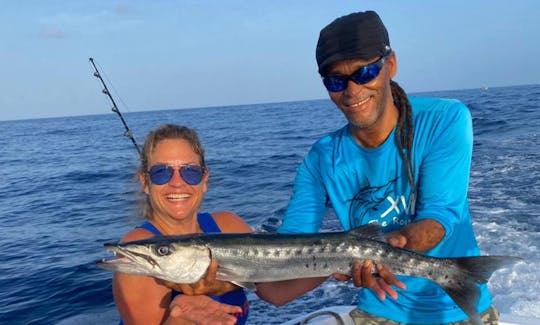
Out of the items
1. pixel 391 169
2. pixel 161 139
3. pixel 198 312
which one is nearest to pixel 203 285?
pixel 198 312

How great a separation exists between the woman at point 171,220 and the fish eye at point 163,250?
215mm

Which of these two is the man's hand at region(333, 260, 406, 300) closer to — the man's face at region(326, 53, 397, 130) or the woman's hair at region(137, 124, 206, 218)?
the man's face at region(326, 53, 397, 130)

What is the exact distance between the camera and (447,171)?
11.4ft

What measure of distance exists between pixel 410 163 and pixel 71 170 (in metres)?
27.5

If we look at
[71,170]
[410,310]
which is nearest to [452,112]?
[410,310]

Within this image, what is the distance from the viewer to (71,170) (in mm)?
28203

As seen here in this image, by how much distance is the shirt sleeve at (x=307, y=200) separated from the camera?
4.10 meters

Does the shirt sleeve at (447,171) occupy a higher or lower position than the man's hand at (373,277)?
higher

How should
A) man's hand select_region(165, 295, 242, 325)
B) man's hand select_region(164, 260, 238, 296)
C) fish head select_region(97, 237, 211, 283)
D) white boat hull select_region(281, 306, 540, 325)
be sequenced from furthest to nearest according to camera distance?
white boat hull select_region(281, 306, 540, 325), man's hand select_region(164, 260, 238, 296), fish head select_region(97, 237, 211, 283), man's hand select_region(165, 295, 242, 325)

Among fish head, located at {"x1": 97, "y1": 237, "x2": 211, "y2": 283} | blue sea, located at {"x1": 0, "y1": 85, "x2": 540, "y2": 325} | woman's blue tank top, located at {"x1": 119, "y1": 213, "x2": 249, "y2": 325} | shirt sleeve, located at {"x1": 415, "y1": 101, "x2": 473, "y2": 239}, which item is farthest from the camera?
blue sea, located at {"x1": 0, "y1": 85, "x2": 540, "y2": 325}

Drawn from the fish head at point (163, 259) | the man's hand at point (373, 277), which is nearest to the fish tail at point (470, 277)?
the man's hand at point (373, 277)

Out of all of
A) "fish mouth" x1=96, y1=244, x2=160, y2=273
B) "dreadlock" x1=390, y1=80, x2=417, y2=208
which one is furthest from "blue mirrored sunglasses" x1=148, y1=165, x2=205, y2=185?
"dreadlock" x1=390, y1=80, x2=417, y2=208

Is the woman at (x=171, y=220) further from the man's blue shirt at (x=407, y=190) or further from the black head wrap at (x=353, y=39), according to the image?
the black head wrap at (x=353, y=39)

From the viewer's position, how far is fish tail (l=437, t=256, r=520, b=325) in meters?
3.45
